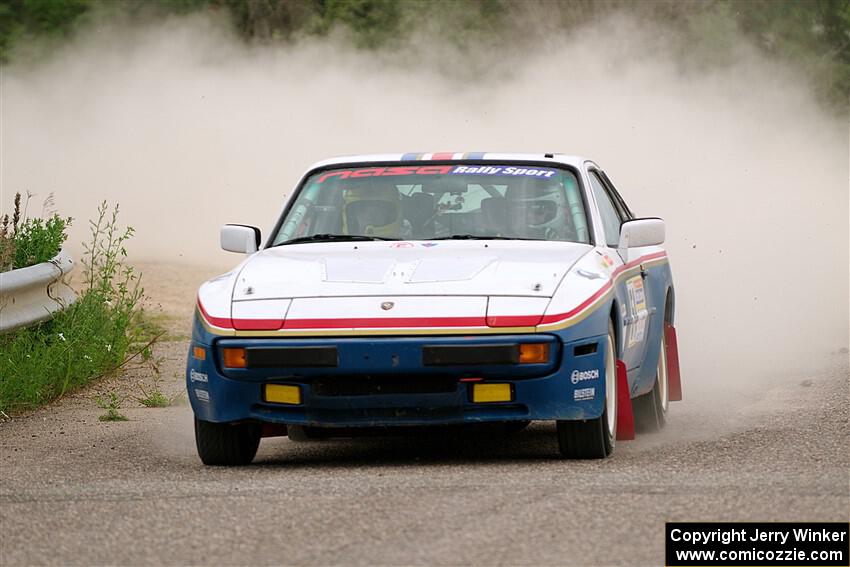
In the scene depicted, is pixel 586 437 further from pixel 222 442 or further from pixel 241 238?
pixel 241 238

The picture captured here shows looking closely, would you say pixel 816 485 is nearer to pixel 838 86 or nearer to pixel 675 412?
pixel 675 412

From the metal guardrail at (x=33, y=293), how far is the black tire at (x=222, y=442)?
287cm

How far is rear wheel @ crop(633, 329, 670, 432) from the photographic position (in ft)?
31.9

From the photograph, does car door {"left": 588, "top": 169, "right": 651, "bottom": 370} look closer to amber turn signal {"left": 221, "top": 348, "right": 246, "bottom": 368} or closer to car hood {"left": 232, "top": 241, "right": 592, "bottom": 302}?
car hood {"left": 232, "top": 241, "right": 592, "bottom": 302}

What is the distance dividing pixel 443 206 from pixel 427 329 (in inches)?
56.4

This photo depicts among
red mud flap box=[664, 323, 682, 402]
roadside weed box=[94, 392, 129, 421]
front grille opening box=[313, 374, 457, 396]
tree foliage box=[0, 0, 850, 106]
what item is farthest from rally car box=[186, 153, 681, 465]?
tree foliage box=[0, 0, 850, 106]

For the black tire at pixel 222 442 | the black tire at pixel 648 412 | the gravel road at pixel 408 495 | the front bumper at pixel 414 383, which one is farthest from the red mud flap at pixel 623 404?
the black tire at pixel 222 442

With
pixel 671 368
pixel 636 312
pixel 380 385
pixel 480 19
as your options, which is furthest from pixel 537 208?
pixel 480 19

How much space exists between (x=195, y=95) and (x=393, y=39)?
3030 mm

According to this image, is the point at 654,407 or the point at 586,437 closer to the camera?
the point at 586,437

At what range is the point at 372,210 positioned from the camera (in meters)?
8.83

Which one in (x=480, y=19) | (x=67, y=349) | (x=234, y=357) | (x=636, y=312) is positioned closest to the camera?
(x=234, y=357)

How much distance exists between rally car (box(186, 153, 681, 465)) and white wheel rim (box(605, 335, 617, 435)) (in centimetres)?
1

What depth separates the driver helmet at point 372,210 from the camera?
8.76m
